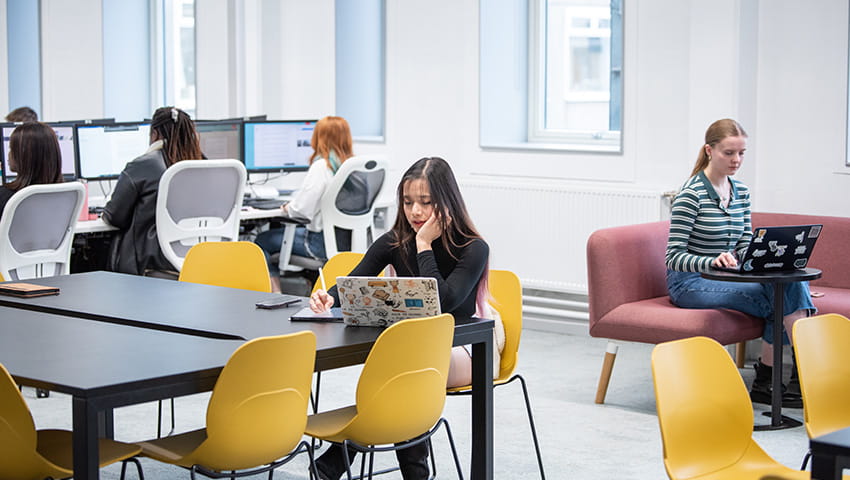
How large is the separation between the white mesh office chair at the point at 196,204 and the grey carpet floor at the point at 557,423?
0.88 metres

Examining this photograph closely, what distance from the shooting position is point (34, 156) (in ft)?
17.0

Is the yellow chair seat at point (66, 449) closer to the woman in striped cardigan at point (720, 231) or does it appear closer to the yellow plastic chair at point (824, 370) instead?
the yellow plastic chair at point (824, 370)

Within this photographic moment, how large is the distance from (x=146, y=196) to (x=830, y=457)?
4101 millimetres

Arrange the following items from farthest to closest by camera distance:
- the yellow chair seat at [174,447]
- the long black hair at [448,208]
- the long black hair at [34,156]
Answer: the long black hair at [34,156]
the long black hair at [448,208]
the yellow chair seat at [174,447]

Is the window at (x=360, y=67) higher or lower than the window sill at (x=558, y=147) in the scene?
higher

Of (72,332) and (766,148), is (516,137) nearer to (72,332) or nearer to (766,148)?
(766,148)

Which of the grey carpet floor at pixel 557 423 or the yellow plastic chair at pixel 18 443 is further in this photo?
the grey carpet floor at pixel 557 423

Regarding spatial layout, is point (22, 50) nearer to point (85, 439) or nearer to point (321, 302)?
point (321, 302)

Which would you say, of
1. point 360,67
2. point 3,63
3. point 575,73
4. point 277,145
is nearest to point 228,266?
point 277,145

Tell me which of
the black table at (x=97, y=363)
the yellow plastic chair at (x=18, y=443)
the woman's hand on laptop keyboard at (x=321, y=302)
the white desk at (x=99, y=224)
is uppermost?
the white desk at (x=99, y=224)

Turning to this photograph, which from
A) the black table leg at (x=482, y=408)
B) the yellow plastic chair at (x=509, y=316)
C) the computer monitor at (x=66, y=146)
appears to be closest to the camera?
the black table leg at (x=482, y=408)

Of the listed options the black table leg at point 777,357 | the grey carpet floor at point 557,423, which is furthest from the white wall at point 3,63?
the black table leg at point 777,357

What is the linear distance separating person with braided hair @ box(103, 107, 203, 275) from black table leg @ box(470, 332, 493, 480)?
2.70 meters

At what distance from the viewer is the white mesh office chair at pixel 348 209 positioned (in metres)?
6.38
